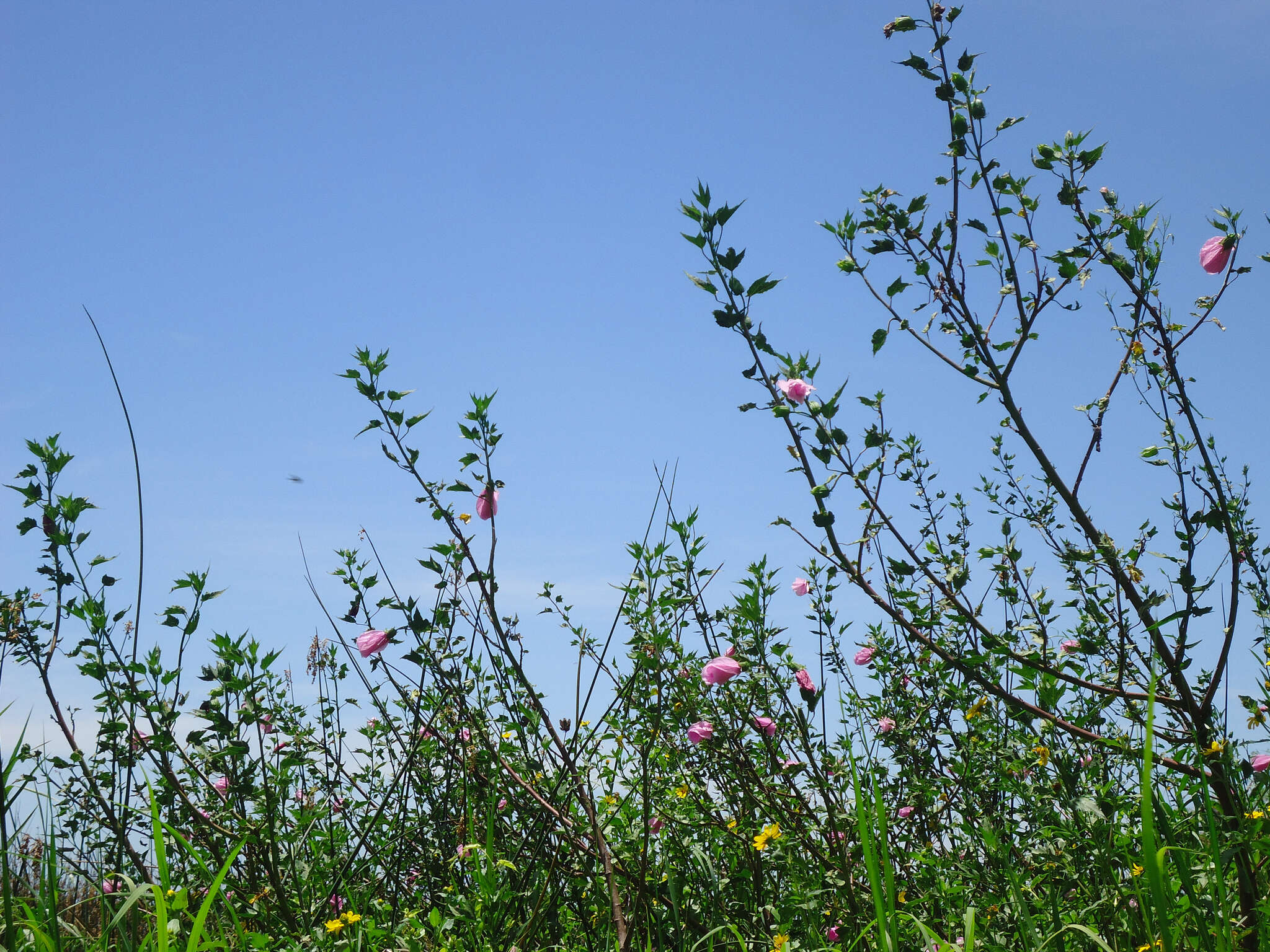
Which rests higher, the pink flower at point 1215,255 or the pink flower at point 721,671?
the pink flower at point 1215,255

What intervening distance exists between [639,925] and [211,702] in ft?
4.59

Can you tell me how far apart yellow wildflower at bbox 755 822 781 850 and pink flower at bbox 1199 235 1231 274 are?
1.99 m

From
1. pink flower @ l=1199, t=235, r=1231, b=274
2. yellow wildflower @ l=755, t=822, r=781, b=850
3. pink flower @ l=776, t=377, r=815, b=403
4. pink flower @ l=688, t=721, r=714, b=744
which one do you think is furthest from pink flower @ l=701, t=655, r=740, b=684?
pink flower @ l=1199, t=235, r=1231, b=274

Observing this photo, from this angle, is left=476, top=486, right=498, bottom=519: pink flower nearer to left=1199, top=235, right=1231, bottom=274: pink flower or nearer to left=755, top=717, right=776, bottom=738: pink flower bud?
left=755, top=717, right=776, bottom=738: pink flower bud

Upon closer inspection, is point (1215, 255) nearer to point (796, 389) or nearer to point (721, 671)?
point (796, 389)

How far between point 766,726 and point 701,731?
9.0 inches

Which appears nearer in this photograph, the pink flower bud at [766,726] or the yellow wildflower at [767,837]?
the yellow wildflower at [767,837]

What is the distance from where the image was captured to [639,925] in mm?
2564

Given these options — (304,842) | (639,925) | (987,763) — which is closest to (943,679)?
(987,763)

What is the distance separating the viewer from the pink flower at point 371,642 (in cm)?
296

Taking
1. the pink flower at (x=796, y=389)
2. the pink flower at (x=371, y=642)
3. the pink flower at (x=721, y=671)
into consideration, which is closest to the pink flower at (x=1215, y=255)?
the pink flower at (x=796, y=389)

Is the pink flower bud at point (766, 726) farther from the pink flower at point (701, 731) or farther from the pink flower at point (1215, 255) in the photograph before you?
the pink flower at point (1215, 255)

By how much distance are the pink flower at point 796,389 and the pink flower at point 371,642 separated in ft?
4.97

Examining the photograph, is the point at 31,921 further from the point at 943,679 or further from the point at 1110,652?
the point at 1110,652
